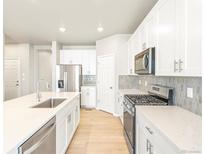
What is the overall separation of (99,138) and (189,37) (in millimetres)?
2788

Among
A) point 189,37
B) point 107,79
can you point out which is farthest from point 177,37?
point 107,79

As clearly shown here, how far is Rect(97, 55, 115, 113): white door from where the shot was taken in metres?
5.77

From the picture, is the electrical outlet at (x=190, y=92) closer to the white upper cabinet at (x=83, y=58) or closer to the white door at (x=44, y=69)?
the white upper cabinet at (x=83, y=58)

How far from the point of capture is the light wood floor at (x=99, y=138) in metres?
3.02

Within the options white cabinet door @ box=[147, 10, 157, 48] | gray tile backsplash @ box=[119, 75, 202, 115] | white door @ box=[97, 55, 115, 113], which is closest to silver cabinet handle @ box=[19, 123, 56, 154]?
gray tile backsplash @ box=[119, 75, 202, 115]

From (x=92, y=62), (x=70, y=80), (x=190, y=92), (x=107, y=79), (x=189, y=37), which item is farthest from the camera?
(x=92, y=62)

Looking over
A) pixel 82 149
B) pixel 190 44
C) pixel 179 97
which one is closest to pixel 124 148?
pixel 82 149

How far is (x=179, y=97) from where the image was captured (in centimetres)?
227

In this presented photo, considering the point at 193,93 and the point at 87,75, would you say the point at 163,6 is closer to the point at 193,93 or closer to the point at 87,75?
the point at 193,93

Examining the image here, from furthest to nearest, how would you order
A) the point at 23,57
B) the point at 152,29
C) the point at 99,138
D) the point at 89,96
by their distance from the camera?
the point at 23,57 < the point at 89,96 < the point at 99,138 < the point at 152,29

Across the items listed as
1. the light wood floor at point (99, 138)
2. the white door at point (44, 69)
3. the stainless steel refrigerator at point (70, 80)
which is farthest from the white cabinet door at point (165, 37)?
the white door at point (44, 69)

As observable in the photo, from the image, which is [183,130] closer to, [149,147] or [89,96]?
[149,147]

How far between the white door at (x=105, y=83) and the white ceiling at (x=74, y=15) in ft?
3.82

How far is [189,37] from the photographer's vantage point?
1453 mm
